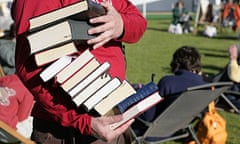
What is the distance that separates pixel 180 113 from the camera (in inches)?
192

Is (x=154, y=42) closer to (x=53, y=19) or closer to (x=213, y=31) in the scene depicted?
(x=213, y=31)

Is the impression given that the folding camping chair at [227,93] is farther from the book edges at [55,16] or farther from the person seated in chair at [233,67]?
the book edges at [55,16]

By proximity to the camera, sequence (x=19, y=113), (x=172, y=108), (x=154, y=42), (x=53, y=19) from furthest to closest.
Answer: (x=154, y=42), (x=19, y=113), (x=172, y=108), (x=53, y=19)

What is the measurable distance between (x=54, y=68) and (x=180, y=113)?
325 centimetres

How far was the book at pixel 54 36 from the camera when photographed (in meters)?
1.72

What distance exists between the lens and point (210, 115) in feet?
18.1

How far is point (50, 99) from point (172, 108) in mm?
2942

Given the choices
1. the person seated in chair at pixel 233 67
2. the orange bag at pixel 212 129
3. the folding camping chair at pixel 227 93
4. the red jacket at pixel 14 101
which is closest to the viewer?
the red jacket at pixel 14 101

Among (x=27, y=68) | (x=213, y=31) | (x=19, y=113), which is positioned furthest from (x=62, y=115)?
(x=213, y=31)

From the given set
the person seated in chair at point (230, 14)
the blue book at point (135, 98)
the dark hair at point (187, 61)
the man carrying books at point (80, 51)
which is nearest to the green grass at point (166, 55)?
the dark hair at point (187, 61)

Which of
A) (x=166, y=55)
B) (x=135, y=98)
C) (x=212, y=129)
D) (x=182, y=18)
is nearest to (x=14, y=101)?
(x=212, y=129)

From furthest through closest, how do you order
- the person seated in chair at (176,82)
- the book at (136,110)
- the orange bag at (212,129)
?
the orange bag at (212,129), the person seated in chair at (176,82), the book at (136,110)

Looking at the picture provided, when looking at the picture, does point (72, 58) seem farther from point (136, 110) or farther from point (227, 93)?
point (227, 93)

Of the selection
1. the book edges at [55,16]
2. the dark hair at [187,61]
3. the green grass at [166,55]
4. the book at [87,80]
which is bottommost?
the green grass at [166,55]
